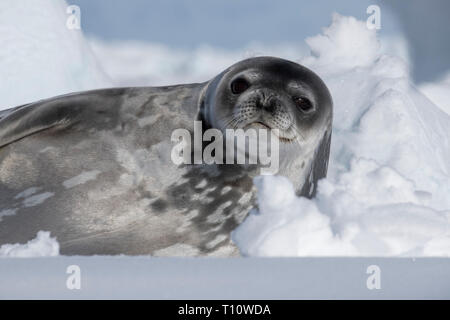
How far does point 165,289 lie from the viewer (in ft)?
6.74

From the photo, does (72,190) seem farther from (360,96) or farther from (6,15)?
(6,15)

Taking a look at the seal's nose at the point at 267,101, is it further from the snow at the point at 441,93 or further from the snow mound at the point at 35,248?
the snow at the point at 441,93

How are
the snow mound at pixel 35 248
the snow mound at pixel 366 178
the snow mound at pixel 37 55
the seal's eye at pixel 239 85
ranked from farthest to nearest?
1. the snow mound at pixel 37 55
2. the seal's eye at pixel 239 85
3. the snow mound at pixel 35 248
4. the snow mound at pixel 366 178

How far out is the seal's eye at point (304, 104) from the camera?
3.25 m

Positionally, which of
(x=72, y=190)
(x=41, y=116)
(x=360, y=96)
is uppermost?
(x=360, y=96)

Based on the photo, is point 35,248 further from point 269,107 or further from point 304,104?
point 304,104

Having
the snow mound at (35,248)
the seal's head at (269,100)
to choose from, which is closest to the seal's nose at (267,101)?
the seal's head at (269,100)

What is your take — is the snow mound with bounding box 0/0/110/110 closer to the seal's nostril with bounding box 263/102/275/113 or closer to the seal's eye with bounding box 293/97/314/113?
the seal's eye with bounding box 293/97/314/113

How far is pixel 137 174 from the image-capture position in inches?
130

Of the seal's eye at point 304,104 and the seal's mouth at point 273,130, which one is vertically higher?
the seal's eye at point 304,104

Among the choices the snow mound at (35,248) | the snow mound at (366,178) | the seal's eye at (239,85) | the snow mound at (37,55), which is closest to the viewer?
the snow mound at (366,178)

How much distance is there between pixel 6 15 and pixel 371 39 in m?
3.70
